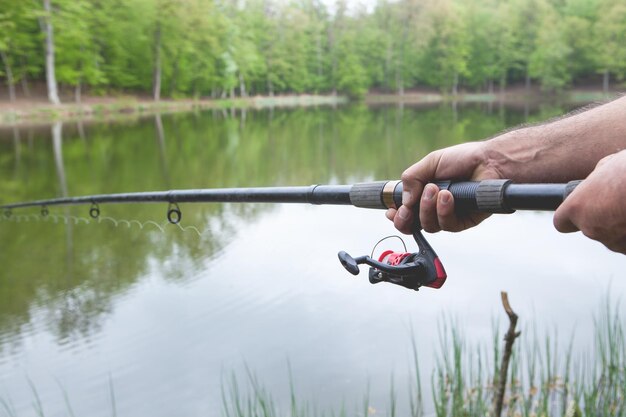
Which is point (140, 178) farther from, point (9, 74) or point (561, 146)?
point (9, 74)

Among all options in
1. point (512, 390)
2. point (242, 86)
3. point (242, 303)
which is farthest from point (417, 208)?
point (242, 86)

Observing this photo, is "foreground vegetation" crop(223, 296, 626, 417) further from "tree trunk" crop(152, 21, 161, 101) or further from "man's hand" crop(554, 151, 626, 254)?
"tree trunk" crop(152, 21, 161, 101)

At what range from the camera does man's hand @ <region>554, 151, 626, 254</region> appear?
0.95 metres

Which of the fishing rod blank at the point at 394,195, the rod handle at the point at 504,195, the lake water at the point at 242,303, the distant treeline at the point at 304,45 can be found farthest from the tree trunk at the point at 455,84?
the rod handle at the point at 504,195

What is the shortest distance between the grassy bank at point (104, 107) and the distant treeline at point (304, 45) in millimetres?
1404

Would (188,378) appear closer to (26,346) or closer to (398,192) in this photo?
(26,346)

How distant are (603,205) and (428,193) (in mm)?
510

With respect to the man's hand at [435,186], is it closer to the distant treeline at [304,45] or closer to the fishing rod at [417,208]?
the fishing rod at [417,208]

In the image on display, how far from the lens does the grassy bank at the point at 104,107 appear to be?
30.0m

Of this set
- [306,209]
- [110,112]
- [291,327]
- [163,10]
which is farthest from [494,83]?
[291,327]

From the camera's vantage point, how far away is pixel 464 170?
1.58m

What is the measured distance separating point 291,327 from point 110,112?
34.8m

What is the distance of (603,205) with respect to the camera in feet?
3.19

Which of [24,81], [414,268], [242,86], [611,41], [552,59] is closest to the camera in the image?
[414,268]
